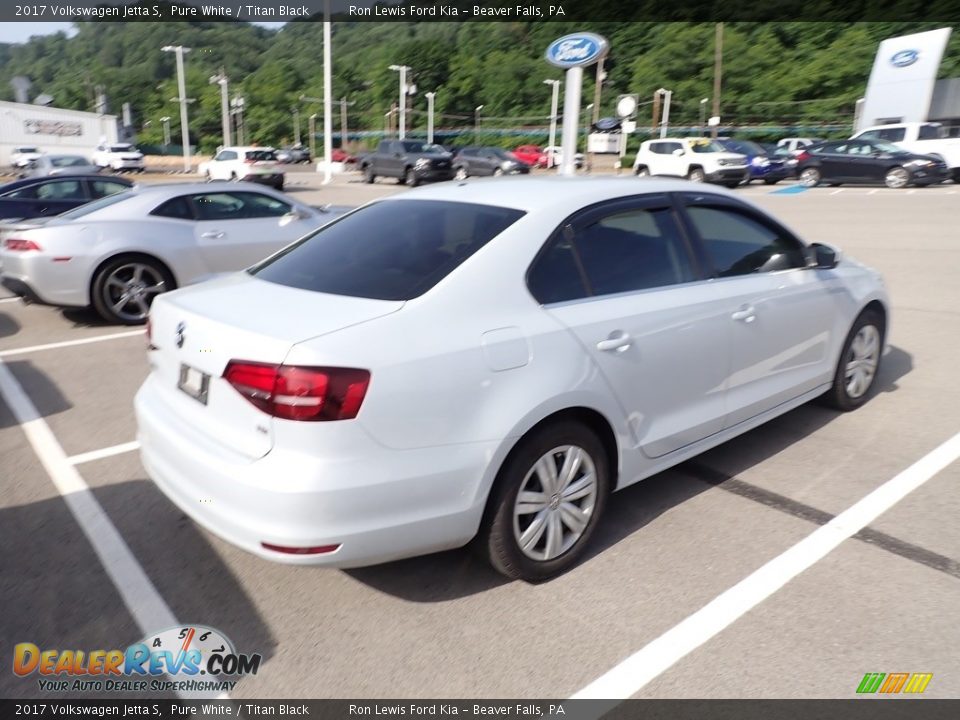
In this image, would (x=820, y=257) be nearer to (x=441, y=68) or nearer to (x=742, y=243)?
(x=742, y=243)

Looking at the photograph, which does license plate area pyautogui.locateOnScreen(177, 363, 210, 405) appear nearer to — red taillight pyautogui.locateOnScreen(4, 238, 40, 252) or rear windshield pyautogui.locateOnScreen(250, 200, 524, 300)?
rear windshield pyautogui.locateOnScreen(250, 200, 524, 300)

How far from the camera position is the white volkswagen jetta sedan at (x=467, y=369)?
257 cm

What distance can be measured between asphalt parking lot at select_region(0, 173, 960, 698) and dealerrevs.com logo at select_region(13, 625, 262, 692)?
0.17ft

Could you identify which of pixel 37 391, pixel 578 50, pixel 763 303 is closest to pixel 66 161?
pixel 578 50

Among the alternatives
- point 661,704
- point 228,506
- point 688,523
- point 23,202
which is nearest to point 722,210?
point 688,523

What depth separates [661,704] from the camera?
97.7 inches

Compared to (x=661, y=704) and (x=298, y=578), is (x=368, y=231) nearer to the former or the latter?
(x=298, y=578)

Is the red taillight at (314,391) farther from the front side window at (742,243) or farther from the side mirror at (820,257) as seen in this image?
the side mirror at (820,257)

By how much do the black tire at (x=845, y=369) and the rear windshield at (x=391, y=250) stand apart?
9.08 ft

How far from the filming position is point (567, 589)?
10.2 ft

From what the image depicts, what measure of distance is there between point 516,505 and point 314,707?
1.02m

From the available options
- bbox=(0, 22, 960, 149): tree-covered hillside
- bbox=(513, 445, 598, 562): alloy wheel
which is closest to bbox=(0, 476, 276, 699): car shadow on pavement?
bbox=(513, 445, 598, 562): alloy wheel

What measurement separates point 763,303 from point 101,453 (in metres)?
3.91

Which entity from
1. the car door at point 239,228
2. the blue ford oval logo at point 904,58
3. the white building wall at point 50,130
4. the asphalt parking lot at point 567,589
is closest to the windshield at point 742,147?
the blue ford oval logo at point 904,58
